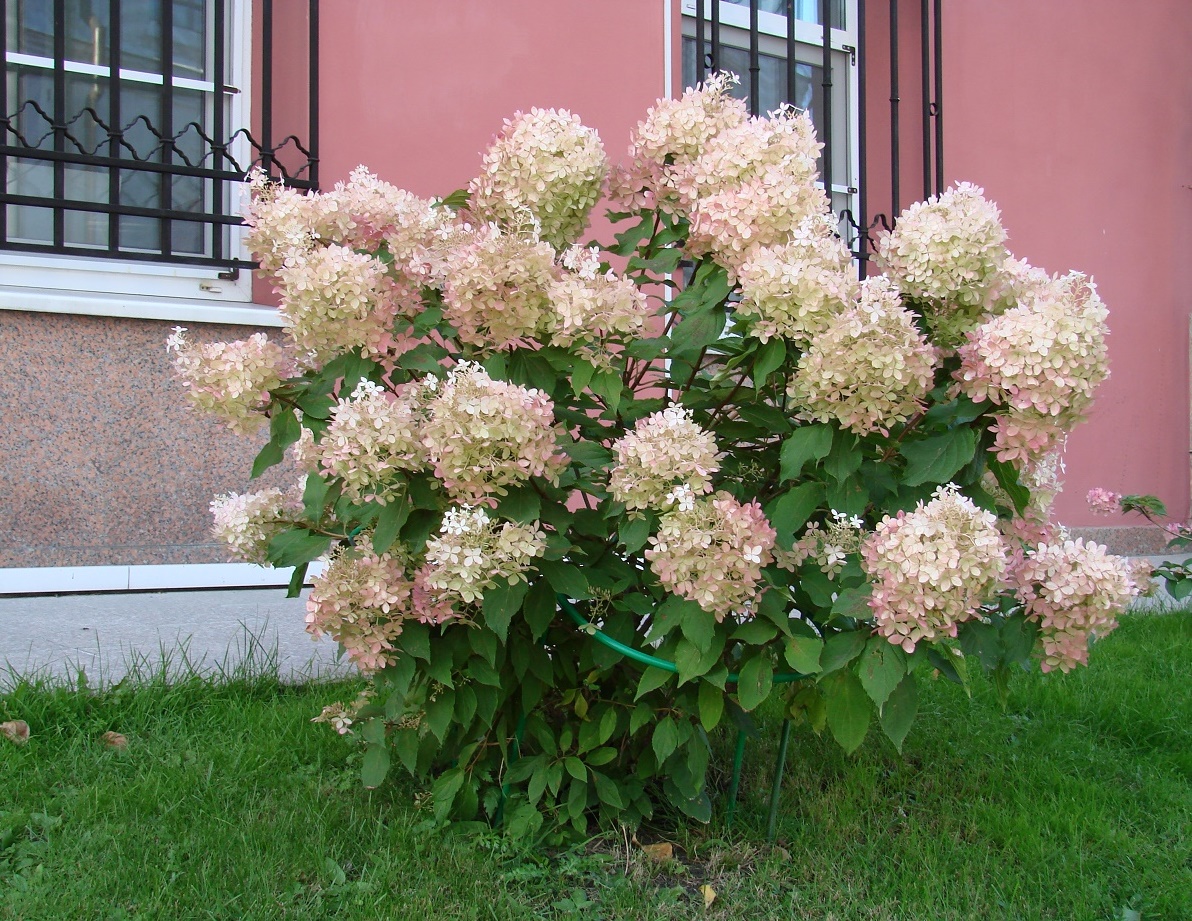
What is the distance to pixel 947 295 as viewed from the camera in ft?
5.84

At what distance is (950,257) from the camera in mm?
1742

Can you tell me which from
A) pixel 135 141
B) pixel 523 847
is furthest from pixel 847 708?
pixel 135 141

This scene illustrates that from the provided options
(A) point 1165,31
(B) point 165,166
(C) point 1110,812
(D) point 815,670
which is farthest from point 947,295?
(A) point 1165,31

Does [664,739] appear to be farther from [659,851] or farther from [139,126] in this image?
[139,126]

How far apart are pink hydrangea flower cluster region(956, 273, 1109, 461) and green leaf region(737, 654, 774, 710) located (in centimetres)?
50

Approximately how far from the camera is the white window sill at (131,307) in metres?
3.71

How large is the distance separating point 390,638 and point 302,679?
4.10 ft

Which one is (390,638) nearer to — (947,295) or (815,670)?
(815,670)

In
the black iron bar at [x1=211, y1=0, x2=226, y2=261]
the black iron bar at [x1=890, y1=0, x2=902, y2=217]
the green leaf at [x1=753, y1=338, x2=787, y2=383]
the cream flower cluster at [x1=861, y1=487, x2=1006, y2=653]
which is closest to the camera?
the cream flower cluster at [x1=861, y1=487, x2=1006, y2=653]

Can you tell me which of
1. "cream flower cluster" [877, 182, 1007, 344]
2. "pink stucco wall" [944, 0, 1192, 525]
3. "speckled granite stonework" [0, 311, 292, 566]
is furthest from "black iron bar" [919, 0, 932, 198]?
"cream flower cluster" [877, 182, 1007, 344]

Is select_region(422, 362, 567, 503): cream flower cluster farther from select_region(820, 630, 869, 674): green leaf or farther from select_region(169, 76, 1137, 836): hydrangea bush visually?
select_region(820, 630, 869, 674): green leaf

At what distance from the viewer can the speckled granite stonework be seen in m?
3.73

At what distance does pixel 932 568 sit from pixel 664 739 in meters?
0.62

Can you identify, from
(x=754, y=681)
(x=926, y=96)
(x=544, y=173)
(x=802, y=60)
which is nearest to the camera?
(x=754, y=681)
